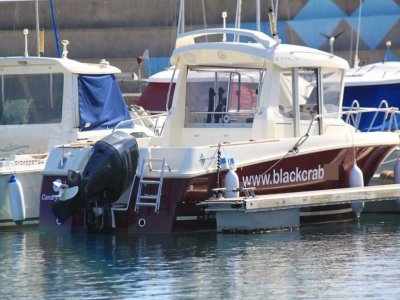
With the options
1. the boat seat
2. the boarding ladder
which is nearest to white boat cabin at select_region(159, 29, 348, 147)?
the boarding ladder

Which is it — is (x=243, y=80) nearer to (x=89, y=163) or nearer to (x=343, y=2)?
(x=89, y=163)

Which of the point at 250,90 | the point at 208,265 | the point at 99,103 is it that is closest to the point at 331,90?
the point at 250,90

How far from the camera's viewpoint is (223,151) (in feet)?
51.7

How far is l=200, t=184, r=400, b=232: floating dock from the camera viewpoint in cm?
1555

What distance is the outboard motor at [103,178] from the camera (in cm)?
1555

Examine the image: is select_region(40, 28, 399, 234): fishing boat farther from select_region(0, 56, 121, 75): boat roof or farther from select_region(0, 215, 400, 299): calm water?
select_region(0, 56, 121, 75): boat roof

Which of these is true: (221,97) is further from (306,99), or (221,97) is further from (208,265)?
(208,265)

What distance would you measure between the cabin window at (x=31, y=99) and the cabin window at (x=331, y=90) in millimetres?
4241

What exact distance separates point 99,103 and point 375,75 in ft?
26.6

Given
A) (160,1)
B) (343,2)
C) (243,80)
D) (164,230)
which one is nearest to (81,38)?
(160,1)

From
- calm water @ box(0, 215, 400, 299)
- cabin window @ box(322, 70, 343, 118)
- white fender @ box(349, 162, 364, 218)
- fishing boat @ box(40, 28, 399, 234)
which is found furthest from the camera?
cabin window @ box(322, 70, 343, 118)

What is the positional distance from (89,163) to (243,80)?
309 cm

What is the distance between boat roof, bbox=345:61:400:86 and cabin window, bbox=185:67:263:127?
8.40 metres

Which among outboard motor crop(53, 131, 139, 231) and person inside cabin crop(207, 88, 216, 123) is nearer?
outboard motor crop(53, 131, 139, 231)
